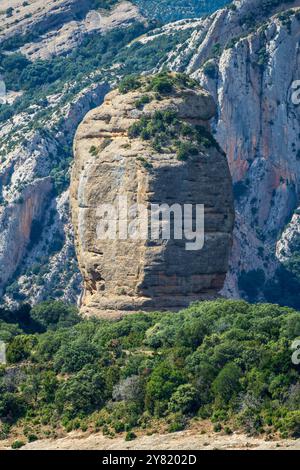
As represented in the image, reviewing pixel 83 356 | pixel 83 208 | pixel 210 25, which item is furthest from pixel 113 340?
pixel 210 25

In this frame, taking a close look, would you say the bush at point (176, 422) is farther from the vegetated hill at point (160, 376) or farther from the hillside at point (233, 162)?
the hillside at point (233, 162)

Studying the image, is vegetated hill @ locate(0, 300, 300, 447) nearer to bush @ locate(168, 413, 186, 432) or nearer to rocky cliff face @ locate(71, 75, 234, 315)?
bush @ locate(168, 413, 186, 432)

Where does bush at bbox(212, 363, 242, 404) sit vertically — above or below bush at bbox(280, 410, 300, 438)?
above

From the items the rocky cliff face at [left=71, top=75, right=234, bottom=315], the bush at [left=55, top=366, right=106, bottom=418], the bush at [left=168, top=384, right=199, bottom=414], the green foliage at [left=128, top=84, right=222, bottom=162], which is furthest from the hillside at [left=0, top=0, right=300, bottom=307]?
the bush at [left=168, top=384, right=199, bottom=414]

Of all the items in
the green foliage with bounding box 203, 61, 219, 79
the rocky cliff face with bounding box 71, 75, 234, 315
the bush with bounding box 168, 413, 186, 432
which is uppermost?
the green foliage with bounding box 203, 61, 219, 79
